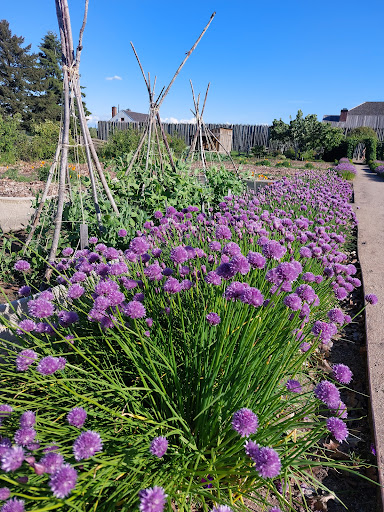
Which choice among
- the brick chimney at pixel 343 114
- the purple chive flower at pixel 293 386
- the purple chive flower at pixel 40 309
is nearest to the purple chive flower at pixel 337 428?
the purple chive flower at pixel 293 386

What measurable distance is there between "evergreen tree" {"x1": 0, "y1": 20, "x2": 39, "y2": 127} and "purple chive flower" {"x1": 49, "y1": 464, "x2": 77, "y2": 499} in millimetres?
39829

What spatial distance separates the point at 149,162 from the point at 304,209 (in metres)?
2.39

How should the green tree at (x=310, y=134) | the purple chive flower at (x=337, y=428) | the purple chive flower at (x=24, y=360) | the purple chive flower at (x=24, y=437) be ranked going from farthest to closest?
the green tree at (x=310, y=134) < the purple chive flower at (x=24, y=360) < the purple chive flower at (x=337, y=428) < the purple chive flower at (x=24, y=437)

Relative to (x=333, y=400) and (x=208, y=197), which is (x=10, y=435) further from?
(x=208, y=197)

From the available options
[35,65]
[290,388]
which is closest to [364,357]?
[290,388]

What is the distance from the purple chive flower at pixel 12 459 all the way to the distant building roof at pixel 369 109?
48.2 m

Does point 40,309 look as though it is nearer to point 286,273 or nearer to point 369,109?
point 286,273

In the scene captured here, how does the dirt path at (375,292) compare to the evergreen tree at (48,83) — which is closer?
the dirt path at (375,292)

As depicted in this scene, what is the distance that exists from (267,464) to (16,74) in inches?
1683

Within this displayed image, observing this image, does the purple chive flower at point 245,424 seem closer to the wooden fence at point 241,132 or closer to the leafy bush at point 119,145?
the leafy bush at point 119,145

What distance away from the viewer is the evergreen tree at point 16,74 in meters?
33.9

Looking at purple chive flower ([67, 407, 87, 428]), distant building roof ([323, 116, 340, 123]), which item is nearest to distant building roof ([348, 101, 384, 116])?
distant building roof ([323, 116, 340, 123])

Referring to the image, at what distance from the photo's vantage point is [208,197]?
4.90 m

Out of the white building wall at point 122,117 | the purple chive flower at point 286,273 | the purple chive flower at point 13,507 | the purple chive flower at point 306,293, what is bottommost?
the purple chive flower at point 13,507
